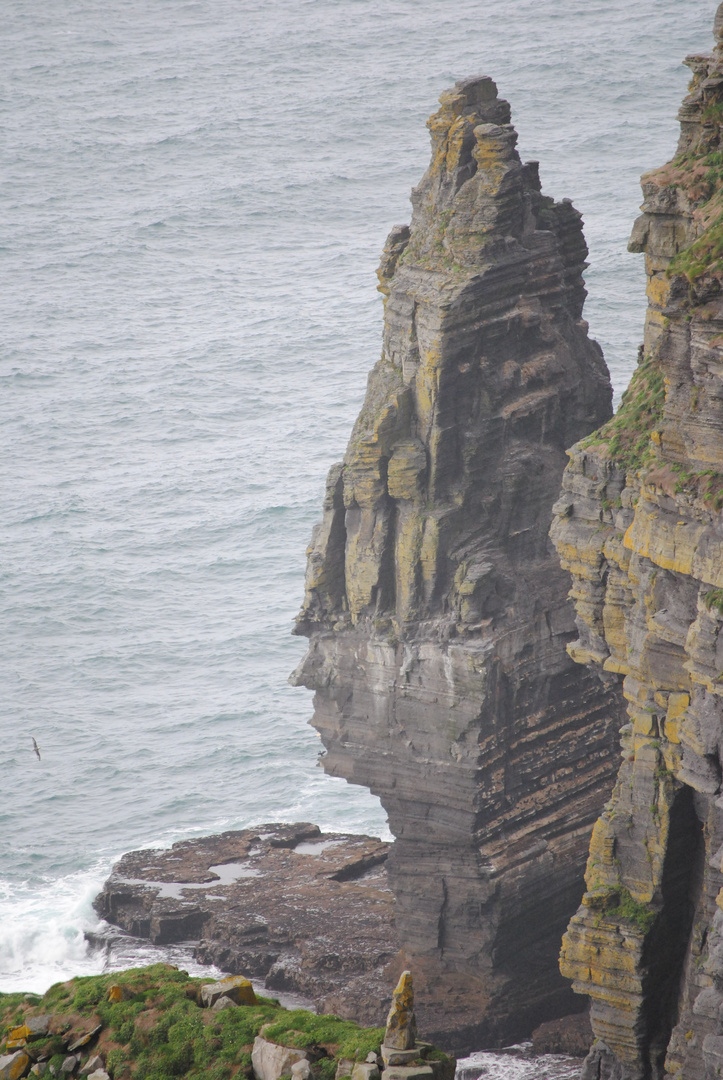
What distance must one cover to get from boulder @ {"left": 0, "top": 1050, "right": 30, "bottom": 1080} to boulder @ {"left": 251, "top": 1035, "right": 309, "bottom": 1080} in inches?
253

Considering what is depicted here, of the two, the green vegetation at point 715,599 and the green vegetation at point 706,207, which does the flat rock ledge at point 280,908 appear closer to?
the green vegetation at point 715,599

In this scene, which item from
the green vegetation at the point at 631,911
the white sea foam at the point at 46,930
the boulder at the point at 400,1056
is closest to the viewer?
the boulder at the point at 400,1056

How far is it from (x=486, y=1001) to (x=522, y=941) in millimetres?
2897

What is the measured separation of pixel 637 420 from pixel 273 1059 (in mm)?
26810

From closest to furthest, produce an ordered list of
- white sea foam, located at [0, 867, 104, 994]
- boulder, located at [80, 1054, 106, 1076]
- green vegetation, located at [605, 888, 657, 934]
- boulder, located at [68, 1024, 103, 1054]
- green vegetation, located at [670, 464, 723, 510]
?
boulder, located at [80, 1054, 106, 1076], boulder, located at [68, 1024, 103, 1054], green vegetation, located at [670, 464, 723, 510], green vegetation, located at [605, 888, 657, 934], white sea foam, located at [0, 867, 104, 994]

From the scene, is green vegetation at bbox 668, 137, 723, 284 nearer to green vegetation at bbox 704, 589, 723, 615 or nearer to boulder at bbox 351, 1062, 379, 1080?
green vegetation at bbox 704, 589, 723, 615

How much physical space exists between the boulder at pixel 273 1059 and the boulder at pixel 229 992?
11.2 ft

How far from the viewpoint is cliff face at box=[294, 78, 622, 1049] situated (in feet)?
240

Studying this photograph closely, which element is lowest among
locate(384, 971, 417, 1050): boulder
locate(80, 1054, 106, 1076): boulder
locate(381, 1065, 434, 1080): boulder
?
locate(80, 1054, 106, 1076): boulder

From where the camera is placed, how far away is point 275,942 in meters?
82.1

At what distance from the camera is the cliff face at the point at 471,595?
7319cm

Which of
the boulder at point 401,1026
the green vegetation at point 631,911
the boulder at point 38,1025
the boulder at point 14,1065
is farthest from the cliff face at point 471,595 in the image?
the boulder at point 401,1026

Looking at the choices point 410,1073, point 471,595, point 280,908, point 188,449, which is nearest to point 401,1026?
point 410,1073

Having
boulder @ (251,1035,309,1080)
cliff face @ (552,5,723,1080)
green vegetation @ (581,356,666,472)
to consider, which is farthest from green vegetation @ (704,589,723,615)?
boulder @ (251,1035,309,1080)
